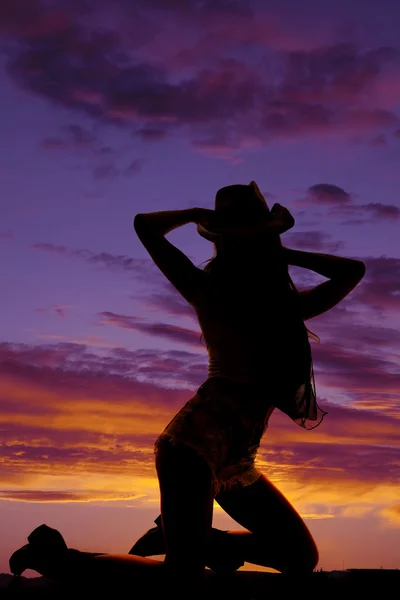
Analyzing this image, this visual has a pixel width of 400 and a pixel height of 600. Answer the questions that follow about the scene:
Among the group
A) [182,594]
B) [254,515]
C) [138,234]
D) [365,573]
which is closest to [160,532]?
[254,515]

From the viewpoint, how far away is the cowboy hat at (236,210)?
4.43 m

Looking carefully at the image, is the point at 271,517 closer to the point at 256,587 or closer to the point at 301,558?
the point at 301,558

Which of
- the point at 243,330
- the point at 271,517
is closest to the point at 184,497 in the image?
the point at 271,517

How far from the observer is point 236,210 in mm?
4504

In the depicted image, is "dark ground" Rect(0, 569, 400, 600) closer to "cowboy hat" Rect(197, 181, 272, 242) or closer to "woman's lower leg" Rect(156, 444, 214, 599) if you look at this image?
"woman's lower leg" Rect(156, 444, 214, 599)

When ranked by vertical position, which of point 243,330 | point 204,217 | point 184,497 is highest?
point 204,217

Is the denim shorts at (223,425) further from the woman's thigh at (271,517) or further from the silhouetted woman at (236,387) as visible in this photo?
the woman's thigh at (271,517)

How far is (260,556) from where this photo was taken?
464 cm

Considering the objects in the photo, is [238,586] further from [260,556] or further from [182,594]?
[182,594]

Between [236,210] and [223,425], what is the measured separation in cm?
135

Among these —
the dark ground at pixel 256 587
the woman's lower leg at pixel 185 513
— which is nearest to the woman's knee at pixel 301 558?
the dark ground at pixel 256 587

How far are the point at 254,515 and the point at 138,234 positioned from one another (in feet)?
6.09

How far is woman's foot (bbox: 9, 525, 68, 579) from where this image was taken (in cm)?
410

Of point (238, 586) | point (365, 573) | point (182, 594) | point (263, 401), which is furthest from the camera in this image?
point (365, 573)
